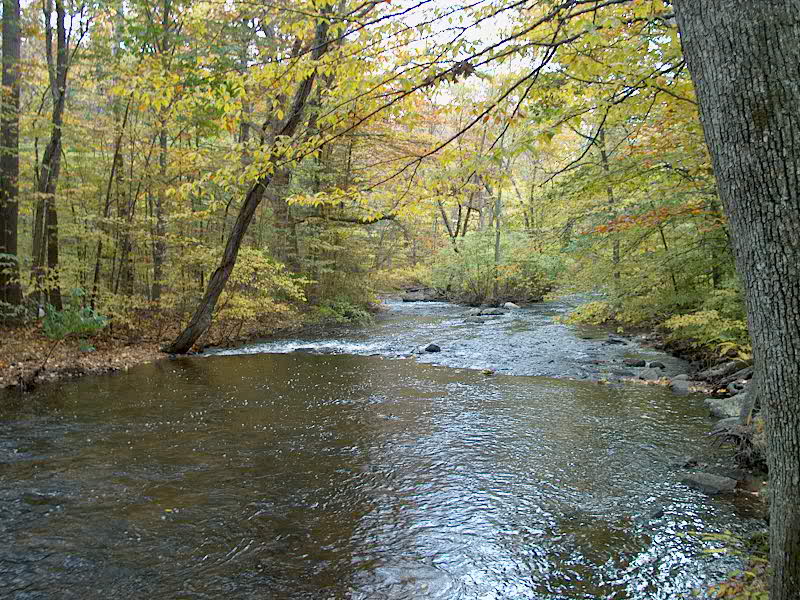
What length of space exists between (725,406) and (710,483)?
2.66 m

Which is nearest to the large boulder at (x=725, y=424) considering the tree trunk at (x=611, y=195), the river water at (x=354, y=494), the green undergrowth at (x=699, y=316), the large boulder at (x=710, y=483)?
the river water at (x=354, y=494)

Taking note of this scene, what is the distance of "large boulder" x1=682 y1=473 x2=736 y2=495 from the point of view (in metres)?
4.42

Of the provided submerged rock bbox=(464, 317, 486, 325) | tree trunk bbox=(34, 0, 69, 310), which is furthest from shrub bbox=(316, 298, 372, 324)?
tree trunk bbox=(34, 0, 69, 310)

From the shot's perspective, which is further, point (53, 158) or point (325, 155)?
point (325, 155)

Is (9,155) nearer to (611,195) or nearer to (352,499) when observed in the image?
(352,499)

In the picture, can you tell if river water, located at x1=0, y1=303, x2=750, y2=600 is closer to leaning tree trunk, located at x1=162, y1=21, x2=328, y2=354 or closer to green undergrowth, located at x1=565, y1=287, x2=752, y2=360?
green undergrowth, located at x1=565, y1=287, x2=752, y2=360

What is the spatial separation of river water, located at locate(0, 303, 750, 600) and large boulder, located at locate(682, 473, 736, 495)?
0.50ft

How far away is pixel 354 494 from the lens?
444 cm

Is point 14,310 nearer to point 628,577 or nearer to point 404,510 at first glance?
point 404,510

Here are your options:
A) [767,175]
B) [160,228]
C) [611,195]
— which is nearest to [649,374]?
[611,195]

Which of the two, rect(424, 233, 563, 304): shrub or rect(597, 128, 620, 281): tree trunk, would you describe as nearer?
rect(597, 128, 620, 281): tree trunk

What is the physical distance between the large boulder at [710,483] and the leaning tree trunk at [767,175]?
2.45 metres

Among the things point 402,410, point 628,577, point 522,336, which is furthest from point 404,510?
point 522,336

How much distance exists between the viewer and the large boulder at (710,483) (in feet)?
14.5
